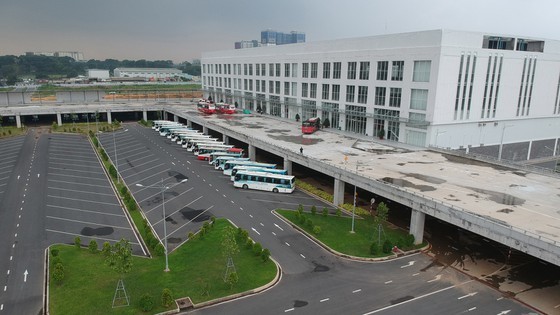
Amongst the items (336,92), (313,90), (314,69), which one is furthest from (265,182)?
(314,69)

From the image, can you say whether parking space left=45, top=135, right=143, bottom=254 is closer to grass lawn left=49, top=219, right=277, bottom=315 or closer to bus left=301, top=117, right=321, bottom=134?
grass lawn left=49, top=219, right=277, bottom=315

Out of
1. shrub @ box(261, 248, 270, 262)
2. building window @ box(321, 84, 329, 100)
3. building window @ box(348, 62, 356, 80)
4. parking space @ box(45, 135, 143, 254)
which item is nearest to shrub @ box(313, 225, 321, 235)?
shrub @ box(261, 248, 270, 262)

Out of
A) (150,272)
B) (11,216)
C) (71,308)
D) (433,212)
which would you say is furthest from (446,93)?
(11,216)

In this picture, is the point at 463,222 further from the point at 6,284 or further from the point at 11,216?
the point at 11,216

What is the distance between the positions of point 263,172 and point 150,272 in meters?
24.1

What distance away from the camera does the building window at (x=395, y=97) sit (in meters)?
61.9

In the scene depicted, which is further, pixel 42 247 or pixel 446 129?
pixel 446 129

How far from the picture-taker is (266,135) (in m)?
68.8

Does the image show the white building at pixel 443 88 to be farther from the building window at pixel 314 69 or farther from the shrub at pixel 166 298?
the shrub at pixel 166 298

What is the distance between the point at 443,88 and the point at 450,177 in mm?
18986

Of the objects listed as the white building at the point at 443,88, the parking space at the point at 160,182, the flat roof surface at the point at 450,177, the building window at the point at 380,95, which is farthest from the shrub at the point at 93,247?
the building window at the point at 380,95

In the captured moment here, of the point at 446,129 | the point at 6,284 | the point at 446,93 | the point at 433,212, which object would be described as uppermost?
the point at 446,93

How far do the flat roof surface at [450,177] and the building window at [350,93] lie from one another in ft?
22.7

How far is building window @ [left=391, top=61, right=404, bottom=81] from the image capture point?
200 feet
